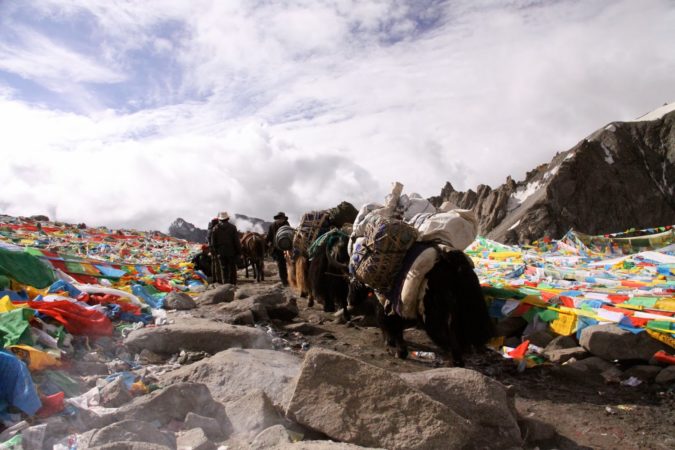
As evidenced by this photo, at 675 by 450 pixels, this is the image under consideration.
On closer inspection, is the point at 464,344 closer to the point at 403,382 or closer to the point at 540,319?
the point at 540,319

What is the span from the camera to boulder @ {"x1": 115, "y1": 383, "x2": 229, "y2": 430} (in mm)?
2881

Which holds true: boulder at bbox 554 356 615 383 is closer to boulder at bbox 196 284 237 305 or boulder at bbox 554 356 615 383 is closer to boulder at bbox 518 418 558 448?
boulder at bbox 518 418 558 448

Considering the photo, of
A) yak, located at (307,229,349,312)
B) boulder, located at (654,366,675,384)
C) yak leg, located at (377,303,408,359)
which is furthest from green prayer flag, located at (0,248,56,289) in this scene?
boulder, located at (654,366,675,384)

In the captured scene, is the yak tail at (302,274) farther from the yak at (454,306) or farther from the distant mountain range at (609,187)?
the distant mountain range at (609,187)

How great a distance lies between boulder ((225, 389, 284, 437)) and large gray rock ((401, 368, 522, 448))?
828mm

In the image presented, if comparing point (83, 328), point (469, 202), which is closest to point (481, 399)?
point (83, 328)

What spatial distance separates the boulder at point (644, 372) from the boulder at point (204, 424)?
3608 millimetres

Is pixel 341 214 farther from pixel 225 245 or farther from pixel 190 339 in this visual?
pixel 190 339

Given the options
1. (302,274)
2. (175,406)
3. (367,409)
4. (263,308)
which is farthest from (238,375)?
(302,274)

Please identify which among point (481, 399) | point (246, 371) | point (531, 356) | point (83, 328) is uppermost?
point (83, 328)

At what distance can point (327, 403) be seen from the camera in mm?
2713

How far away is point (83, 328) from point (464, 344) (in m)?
3.70

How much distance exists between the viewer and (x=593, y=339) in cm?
469

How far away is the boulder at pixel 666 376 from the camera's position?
4.10 metres
